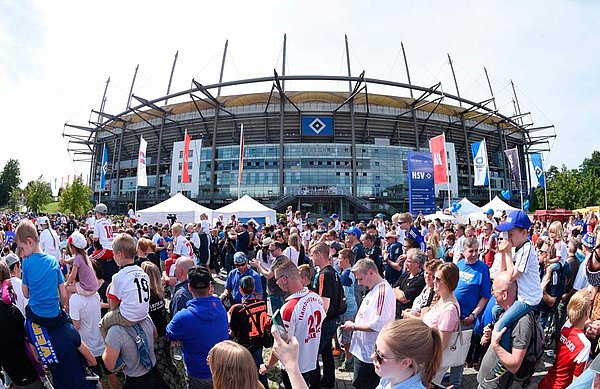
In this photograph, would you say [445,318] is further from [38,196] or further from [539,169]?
[38,196]

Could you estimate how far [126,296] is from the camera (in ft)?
10.3

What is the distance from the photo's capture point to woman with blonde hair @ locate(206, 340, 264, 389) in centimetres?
160

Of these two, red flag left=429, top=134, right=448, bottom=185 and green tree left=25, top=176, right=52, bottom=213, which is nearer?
red flag left=429, top=134, right=448, bottom=185

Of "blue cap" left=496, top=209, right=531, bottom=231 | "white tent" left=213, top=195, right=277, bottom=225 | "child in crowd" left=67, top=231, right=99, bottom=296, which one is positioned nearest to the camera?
"blue cap" left=496, top=209, right=531, bottom=231

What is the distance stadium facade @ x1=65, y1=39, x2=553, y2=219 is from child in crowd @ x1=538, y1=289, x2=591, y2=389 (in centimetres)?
4148

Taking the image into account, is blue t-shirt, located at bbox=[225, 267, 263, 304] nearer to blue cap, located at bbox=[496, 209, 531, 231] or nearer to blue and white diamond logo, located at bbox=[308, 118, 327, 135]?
blue cap, located at bbox=[496, 209, 531, 231]

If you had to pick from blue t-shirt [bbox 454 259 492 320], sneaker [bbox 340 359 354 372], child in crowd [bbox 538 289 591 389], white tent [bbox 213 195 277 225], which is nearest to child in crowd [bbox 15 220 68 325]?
sneaker [bbox 340 359 354 372]

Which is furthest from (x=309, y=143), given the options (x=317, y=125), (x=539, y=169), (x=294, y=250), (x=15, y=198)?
(x=15, y=198)

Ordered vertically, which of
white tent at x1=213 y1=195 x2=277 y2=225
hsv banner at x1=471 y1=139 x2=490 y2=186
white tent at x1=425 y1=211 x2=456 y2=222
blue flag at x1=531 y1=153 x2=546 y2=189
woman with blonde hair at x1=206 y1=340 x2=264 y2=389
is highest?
blue flag at x1=531 y1=153 x2=546 y2=189

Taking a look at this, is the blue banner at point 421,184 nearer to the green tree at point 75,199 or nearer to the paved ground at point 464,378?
the paved ground at point 464,378

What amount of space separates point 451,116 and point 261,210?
42.2 meters

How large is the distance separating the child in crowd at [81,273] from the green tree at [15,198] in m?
78.7

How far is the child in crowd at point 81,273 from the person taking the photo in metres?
4.15

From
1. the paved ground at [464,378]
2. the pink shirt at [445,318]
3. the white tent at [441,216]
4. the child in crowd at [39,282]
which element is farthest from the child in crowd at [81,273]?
the white tent at [441,216]
